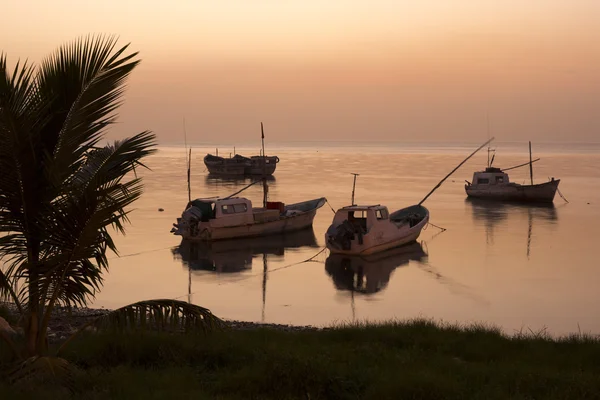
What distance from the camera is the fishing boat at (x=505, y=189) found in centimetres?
5275

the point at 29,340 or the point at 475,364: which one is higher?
the point at 29,340

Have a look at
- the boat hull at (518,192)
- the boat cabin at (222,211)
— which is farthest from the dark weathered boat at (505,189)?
the boat cabin at (222,211)

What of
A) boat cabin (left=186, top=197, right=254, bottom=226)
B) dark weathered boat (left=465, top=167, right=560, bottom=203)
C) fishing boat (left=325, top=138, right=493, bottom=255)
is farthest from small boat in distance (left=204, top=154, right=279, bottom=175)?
fishing boat (left=325, top=138, right=493, bottom=255)

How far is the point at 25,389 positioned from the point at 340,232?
69.1 ft

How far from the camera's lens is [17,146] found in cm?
970

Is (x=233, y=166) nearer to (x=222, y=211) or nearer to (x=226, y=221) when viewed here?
(x=222, y=211)

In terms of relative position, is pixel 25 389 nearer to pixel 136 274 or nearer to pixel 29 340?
pixel 29 340

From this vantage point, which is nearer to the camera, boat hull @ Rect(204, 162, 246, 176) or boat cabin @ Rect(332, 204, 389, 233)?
boat cabin @ Rect(332, 204, 389, 233)

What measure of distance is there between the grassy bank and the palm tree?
105cm

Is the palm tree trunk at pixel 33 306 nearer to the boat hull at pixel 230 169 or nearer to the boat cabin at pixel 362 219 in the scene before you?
the boat cabin at pixel 362 219

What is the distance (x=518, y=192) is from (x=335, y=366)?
4480 cm

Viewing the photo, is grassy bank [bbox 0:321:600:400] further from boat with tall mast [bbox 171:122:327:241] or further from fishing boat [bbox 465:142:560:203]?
fishing boat [bbox 465:142:560:203]

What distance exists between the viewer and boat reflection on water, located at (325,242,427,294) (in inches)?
979

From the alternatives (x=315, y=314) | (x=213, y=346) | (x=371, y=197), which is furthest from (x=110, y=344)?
(x=371, y=197)
